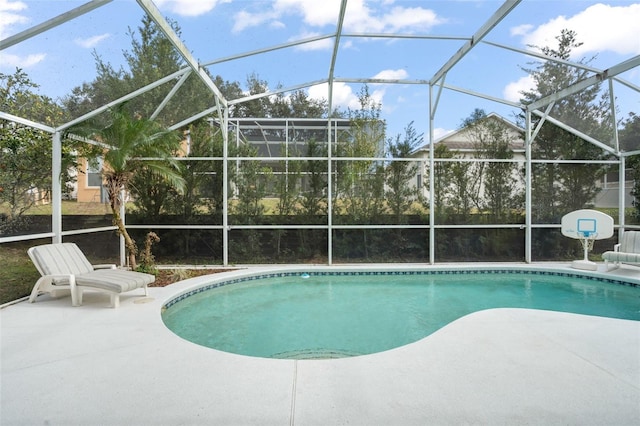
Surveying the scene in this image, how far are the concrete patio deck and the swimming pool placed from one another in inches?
36.7

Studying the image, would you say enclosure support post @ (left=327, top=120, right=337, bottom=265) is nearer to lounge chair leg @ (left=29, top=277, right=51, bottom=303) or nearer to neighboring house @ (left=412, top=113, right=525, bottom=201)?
neighboring house @ (left=412, top=113, right=525, bottom=201)

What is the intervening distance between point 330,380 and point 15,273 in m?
5.37

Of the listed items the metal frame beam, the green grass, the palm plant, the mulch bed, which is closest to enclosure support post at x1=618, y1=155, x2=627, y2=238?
the mulch bed

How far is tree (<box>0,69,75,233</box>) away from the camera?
5.23 meters

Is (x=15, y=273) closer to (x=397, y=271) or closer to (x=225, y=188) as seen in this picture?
(x=225, y=188)

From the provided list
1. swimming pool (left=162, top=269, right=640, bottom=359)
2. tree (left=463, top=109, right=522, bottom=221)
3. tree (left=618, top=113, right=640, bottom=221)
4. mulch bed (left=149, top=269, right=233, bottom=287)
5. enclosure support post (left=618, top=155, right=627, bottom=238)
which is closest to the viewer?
swimming pool (left=162, top=269, right=640, bottom=359)

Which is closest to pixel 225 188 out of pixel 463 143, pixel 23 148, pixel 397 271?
pixel 23 148

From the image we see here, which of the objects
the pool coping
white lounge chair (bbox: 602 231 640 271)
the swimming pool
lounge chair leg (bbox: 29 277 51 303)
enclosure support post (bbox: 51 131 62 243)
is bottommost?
the swimming pool

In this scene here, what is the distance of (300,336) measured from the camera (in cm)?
479

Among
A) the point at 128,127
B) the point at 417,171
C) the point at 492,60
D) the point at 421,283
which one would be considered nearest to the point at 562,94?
the point at 492,60

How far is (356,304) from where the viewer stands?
20.7 ft

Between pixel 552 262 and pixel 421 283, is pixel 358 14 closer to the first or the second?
pixel 421 283

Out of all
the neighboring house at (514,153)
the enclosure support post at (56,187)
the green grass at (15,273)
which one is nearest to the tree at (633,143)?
the neighboring house at (514,153)

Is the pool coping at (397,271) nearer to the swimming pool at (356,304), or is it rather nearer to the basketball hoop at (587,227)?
the swimming pool at (356,304)
